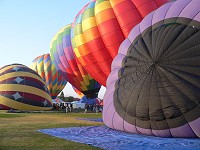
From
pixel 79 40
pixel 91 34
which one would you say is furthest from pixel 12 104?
pixel 91 34

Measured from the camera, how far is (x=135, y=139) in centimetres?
638

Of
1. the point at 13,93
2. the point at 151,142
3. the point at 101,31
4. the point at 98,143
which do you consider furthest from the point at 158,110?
the point at 13,93

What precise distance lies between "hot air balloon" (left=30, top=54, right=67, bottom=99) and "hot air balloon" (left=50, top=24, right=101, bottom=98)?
5377 millimetres

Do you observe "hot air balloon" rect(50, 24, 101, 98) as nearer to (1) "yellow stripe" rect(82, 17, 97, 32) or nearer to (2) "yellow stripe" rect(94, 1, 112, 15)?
(1) "yellow stripe" rect(82, 17, 97, 32)

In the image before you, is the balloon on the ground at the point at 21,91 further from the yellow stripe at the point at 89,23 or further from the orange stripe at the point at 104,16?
the orange stripe at the point at 104,16

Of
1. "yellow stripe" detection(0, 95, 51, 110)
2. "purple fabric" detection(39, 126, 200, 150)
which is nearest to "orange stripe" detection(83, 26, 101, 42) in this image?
"yellow stripe" detection(0, 95, 51, 110)

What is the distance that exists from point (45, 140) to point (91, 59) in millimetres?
10359

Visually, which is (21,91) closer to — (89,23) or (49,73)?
(89,23)

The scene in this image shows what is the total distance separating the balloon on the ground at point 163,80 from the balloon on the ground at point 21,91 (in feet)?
37.9

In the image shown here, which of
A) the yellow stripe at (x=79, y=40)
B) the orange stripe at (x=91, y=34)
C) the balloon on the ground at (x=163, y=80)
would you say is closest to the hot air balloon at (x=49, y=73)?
the yellow stripe at (x=79, y=40)

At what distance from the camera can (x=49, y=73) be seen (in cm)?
2820

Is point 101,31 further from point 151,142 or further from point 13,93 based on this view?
point 151,142

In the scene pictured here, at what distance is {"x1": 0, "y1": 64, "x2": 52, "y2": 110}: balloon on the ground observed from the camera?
734 inches

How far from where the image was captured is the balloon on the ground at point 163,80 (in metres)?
6.58
